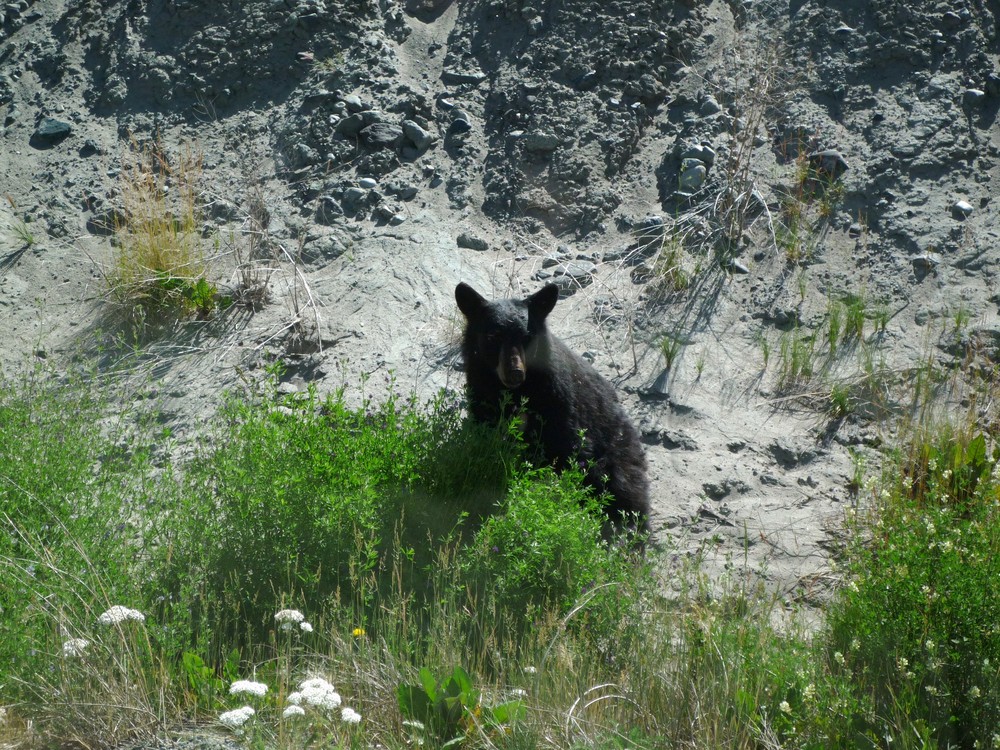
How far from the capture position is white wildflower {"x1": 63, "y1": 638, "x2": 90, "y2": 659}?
13.7ft

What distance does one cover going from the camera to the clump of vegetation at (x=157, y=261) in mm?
8570

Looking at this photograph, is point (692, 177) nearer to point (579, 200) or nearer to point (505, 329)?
point (579, 200)

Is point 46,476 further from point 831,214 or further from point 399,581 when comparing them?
point 831,214

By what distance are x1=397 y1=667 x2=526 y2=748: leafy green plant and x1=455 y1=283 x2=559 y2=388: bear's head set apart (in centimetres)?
245

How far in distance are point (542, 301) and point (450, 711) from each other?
3127 mm

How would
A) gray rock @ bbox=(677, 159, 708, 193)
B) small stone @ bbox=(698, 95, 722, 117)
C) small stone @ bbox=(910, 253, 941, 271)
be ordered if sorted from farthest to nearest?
small stone @ bbox=(698, 95, 722, 117) → gray rock @ bbox=(677, 159, 708, 193) → small stone @ bbox=(910, 253, 941, 271)

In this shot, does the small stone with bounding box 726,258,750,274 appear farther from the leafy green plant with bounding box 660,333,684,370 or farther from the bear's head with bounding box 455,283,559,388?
the bear's head with bounding box 455,283,559,388

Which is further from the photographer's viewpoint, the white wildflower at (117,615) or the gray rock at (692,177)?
the gray rock at (692,177)

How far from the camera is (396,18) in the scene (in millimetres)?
10992

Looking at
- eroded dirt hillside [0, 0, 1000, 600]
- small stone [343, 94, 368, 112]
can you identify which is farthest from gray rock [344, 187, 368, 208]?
small stone [343, 94, 368, 112]

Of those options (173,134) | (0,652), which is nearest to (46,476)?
(0,652)

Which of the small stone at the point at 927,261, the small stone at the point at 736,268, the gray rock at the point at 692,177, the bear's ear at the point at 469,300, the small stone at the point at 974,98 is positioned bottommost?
the bear's ear at the point at 469,300

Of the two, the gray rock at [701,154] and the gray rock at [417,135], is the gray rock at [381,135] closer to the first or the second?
the gray rock at [417,135]

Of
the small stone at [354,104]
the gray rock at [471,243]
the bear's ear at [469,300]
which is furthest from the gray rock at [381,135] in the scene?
the bear's ear at [469,300]
